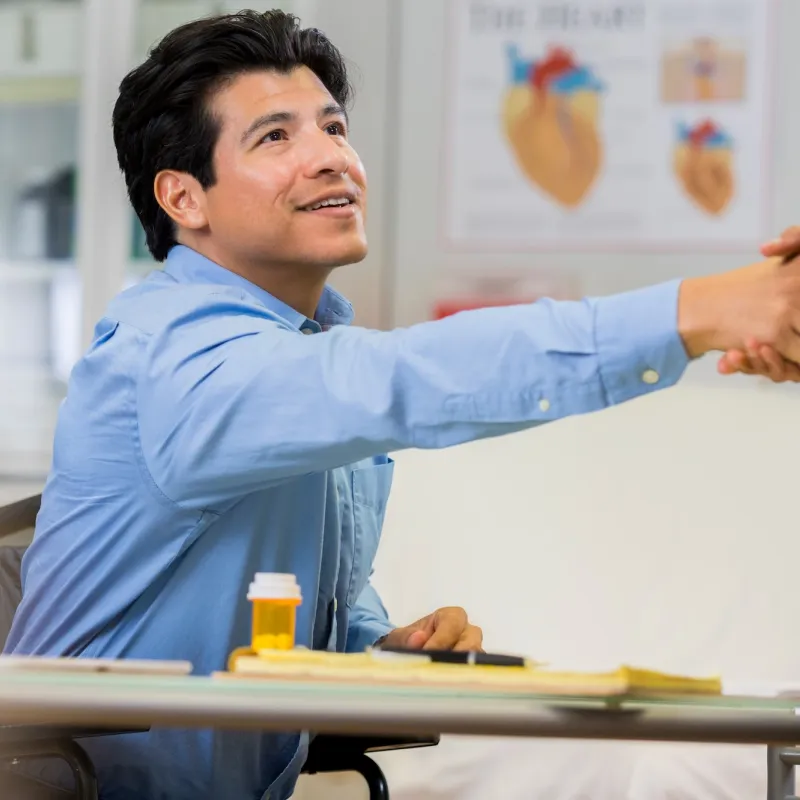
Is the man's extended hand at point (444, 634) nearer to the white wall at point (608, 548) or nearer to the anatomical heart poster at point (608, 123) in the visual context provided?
the white wall at point (608, 548)

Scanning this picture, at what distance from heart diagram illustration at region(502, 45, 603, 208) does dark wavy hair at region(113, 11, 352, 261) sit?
1.94 meters

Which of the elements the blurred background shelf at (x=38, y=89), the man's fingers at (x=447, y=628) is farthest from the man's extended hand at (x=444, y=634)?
the blurred background shelf at (x=38, y=89)

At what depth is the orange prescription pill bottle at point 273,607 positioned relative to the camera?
0.83m

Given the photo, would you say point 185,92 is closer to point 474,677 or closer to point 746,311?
point 746,311

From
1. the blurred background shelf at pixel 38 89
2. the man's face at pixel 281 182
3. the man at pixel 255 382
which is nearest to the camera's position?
the man at pixel 255 382

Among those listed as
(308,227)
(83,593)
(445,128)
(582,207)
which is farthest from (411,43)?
(83,593)

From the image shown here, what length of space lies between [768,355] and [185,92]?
A: 2.56ft

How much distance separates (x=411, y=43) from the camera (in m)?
3.40

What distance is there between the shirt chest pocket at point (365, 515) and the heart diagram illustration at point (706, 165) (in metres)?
2.02

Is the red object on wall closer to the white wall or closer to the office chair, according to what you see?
the white wall

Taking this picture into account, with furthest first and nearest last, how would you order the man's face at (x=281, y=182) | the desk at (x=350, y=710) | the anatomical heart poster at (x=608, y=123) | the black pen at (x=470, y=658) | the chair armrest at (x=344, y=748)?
the anatomical heart poster at (x=608, y=123)
the man's face at (x=281, y=182)
the chair armrest at (x=344, y=748)
the black pen at (x=470, y=658)
the desk at (x=350, y=710)

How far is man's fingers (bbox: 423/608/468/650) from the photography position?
1.26 meters

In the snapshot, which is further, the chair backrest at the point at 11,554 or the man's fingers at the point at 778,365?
the chair backrest at the point at 11,554

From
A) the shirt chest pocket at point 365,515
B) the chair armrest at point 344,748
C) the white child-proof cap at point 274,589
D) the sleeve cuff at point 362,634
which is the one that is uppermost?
the white child-proof cap at point 274,589
